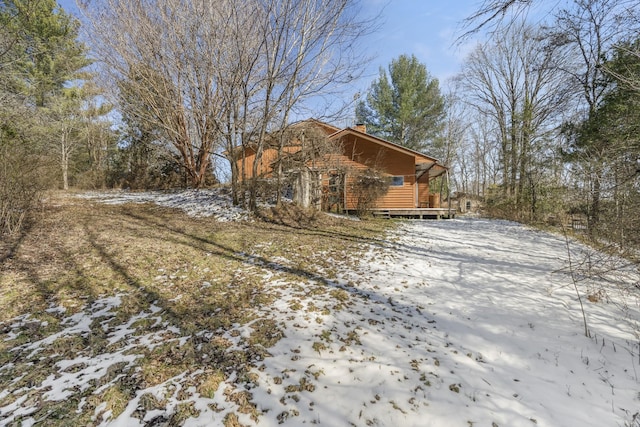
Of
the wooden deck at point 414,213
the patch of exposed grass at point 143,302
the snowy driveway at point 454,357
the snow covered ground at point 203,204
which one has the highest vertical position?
the snow covered ground at point 203,204

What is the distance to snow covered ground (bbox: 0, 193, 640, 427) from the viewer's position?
7.22 ft

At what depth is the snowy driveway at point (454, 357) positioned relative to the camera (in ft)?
7.34

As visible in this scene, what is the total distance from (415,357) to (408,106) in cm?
2425

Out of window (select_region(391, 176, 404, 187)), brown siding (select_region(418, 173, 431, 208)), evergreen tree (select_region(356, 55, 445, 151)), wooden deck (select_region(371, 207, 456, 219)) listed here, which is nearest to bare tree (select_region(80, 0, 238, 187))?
wooden deck (select_region(371, 207, 456, 219))

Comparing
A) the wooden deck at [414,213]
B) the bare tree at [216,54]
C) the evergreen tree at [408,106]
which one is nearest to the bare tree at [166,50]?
the bare tree at [216,54]

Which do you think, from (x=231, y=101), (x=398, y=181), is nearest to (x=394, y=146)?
(x=398, y=181)

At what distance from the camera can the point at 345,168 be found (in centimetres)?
1161

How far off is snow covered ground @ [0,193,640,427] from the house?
20.4ft

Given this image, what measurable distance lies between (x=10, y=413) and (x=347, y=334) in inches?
114

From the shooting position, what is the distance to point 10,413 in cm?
205

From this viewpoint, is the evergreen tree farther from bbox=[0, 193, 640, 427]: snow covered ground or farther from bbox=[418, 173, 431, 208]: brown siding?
bbox=[0, 193, 640, 427]: snow covered ground

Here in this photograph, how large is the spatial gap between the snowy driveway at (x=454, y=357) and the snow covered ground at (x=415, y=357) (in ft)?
0.04

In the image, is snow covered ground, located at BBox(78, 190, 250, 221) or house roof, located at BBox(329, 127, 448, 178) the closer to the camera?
snow covered ground, located at BBox(78, 190, 250, 221)

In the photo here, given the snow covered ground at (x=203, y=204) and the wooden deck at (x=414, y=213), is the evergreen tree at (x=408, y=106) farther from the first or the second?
the snow covered ground at (x=203, y=204)
